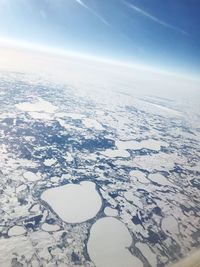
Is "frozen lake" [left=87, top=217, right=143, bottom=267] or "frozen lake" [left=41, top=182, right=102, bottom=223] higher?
"frozen lake" [left=87, top=217, right=143, bottom=267]

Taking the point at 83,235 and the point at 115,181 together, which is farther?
the point at 115,181

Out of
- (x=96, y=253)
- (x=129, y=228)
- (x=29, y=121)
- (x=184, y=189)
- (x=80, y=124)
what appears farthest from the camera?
(x=80, y=124)

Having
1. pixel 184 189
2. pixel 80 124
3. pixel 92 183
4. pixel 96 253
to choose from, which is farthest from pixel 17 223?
pixel 80 124

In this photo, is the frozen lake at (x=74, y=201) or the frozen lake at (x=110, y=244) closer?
the frozen lake at (x=110, y=244)

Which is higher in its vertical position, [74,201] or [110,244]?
[110,244]

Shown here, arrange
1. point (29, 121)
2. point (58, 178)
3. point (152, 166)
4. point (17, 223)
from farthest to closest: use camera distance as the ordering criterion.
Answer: point (29, 121)
point (152, 166)
point (58, 178)
point (17, 223)

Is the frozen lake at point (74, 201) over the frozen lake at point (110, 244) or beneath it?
beneath

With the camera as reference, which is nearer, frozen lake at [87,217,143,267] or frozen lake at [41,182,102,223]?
frozen lake at [87,217,143,267]

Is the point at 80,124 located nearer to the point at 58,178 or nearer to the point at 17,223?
the point at 58,178

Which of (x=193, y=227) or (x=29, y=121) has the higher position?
(x=193, y=227)

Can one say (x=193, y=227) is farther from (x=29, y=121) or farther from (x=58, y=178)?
(x=29, y=121)

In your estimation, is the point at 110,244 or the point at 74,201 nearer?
the point at 110,244
